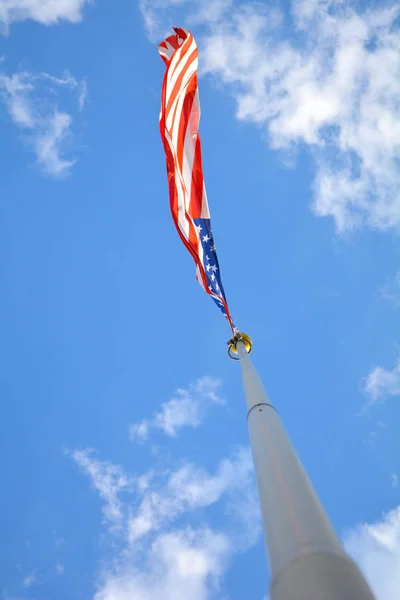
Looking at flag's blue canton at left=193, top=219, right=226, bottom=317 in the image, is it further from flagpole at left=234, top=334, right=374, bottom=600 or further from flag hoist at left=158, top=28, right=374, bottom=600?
flagpole at left=234, top=334, right=374, bottom=600

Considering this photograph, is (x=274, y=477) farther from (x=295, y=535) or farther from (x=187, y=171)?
(x=187, y=171)

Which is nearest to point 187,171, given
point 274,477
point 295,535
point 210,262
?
point 210,262

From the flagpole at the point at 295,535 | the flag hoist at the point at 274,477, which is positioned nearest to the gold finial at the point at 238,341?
the flag hoist at the point at 274,477

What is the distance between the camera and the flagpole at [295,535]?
3.35 metres

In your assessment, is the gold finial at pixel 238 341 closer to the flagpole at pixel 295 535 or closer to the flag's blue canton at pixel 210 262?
the flag's blue canton at pixel 210 262

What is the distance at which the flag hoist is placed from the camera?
11.3ft

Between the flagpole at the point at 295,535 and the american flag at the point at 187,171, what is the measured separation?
688 centimetres

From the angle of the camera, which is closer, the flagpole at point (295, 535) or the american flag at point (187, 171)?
the flagpole at point (295, 535)

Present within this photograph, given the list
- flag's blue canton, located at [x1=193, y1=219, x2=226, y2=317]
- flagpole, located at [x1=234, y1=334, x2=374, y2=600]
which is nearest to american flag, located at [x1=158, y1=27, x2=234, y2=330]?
flag's blue canton, located at [x1=193, y1=219, x2=226, y2=317]

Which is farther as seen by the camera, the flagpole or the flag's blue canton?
the flag's blue canton

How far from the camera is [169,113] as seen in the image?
15.1 m

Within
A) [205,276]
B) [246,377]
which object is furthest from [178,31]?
[246,377]

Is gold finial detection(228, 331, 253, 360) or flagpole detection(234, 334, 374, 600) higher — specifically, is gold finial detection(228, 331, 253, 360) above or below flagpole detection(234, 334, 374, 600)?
above

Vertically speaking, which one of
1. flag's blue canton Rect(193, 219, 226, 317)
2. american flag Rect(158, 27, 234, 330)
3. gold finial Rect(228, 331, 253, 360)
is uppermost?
american flag Rect(158, 27, 234, 330)
